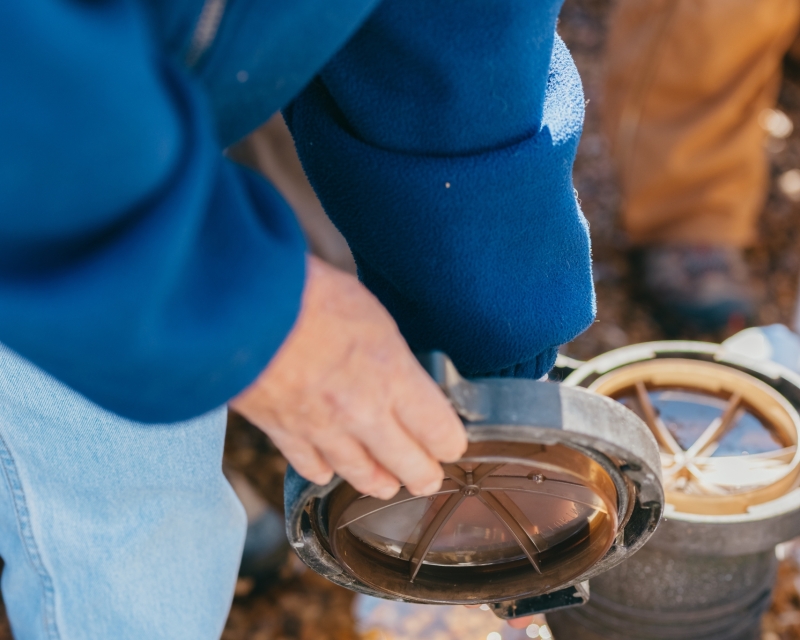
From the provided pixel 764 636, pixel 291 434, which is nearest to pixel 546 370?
pixel 291 434

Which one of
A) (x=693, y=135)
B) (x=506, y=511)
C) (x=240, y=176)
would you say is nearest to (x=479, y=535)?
(x=506, y=511)

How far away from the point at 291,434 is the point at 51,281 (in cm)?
28

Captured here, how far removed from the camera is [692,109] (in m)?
2.92

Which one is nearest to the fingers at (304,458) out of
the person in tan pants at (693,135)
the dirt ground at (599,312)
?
the dirt ground at (599,312)

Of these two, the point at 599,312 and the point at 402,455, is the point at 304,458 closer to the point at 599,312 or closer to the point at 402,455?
the point at 402,455

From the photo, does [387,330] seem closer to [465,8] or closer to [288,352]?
[288,352]

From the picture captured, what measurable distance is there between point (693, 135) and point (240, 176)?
8.25ft

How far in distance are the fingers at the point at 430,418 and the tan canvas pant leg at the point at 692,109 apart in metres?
2.37

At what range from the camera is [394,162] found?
980mm

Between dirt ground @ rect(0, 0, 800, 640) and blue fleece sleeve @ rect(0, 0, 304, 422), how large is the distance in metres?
1.68

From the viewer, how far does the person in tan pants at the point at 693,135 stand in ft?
8.91

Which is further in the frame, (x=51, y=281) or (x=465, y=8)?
(x=465, y=8)

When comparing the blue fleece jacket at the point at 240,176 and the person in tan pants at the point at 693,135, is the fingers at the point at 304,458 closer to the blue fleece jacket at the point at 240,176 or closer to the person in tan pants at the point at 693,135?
the blue fleece jacket at the point at 240,176

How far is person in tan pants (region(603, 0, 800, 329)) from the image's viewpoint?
2715 millimetres
